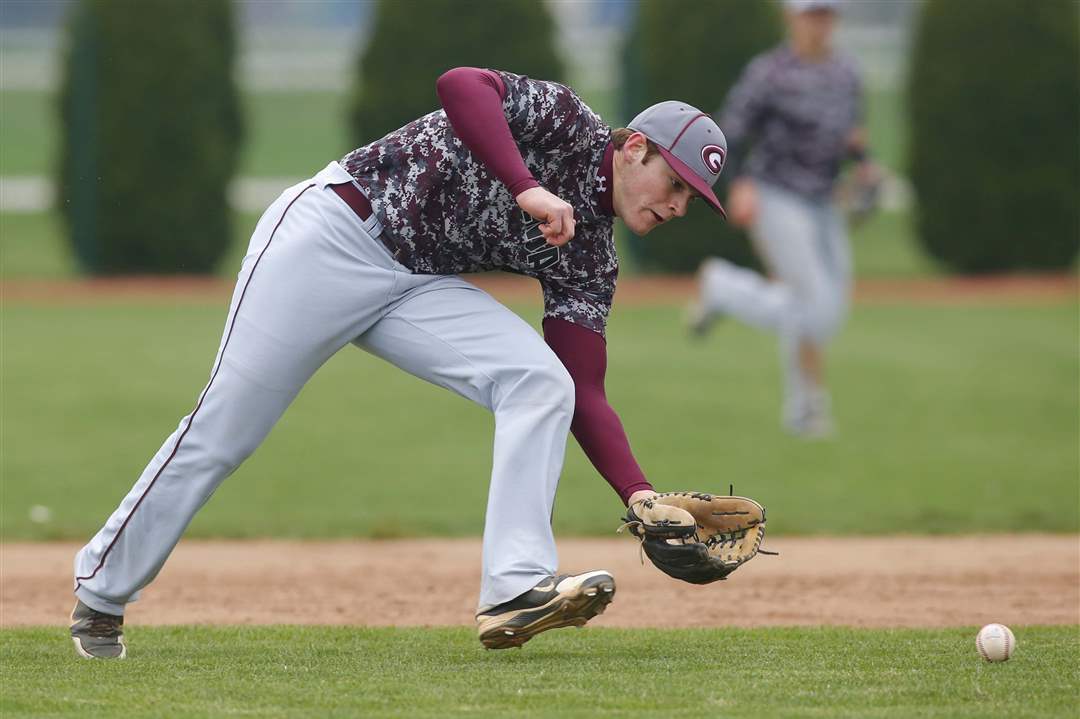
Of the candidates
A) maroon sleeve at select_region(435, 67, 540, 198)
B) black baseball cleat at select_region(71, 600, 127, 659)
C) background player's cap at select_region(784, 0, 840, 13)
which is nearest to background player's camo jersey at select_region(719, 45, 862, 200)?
background player's cap at select_region(784, 0, 840, 13)

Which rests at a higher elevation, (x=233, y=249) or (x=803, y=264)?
(x=803, y=264)

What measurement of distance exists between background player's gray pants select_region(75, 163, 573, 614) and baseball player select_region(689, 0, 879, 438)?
5900mm

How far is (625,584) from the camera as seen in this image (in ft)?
23.7

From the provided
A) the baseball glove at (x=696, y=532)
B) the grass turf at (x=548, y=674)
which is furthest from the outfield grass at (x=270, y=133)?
the baseball glove at (x=696, y=532)

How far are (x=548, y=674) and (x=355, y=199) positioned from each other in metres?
1.45

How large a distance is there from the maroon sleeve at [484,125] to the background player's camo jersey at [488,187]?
13 centimetres

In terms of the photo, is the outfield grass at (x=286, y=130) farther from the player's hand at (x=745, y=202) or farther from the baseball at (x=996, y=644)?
the baseball at (x=996, y=644)

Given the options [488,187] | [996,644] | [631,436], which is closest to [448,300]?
[488,187]

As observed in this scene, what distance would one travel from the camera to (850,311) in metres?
17.8

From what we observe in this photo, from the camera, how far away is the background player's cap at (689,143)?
15.7ft

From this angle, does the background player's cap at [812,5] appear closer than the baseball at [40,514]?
No

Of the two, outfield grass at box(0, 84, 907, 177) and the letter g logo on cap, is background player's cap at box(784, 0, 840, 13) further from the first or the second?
outfield grass at box(0, 84, 907, 177)

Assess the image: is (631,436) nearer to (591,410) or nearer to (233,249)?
(591,410)

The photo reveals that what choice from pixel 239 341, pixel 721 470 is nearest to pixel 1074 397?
pixel 721 470
